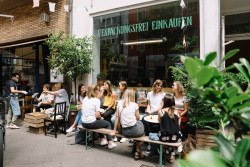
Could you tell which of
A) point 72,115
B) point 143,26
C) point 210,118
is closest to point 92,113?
point 72,115

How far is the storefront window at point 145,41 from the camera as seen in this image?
231 inches

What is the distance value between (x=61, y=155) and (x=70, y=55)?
331cm

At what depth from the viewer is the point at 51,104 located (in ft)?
23.3

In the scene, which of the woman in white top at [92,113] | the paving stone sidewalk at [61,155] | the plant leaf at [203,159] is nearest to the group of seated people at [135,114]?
the woman in white top at [92,113]

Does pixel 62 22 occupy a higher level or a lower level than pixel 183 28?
higher

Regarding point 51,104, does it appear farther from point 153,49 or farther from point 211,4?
point 211,4

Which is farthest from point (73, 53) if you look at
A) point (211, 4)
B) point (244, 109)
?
point (244, 109)

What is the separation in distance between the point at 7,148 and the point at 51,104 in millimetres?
2385

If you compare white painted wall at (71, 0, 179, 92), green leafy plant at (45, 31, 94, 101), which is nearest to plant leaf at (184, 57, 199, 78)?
green leafy plant at (45, 31, 94, 101)

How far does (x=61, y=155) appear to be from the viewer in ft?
14.7

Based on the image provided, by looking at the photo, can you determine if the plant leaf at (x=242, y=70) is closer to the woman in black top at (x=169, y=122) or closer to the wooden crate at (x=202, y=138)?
the woman in black top at (x=169, y=122)

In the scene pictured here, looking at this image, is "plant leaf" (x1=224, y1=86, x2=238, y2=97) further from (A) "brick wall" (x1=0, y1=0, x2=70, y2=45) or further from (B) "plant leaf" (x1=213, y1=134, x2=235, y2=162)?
(A) "brick wall" (x1=0, y1=0, x2=70, y2=45)

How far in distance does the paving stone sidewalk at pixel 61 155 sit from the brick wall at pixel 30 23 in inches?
180

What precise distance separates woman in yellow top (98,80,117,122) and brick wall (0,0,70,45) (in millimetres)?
3472
